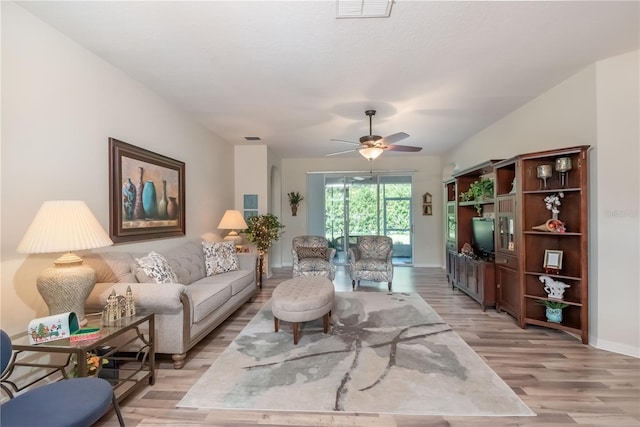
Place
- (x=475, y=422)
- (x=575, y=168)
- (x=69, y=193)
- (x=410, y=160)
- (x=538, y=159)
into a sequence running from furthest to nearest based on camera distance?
(x=410, y=160)
(x=538, y=159)
(x=575, y=168)
(x=69, y=193)
(x=475, y=422)

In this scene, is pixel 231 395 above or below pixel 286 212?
below

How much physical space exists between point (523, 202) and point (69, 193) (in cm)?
460

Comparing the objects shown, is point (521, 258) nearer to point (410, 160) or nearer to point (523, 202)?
point (523, 202)

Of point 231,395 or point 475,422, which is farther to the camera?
point 231,395

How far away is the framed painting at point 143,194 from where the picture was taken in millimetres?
3014

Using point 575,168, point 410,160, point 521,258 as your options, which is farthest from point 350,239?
point 575,168

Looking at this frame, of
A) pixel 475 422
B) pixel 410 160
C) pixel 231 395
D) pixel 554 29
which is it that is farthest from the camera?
pixel 410 160

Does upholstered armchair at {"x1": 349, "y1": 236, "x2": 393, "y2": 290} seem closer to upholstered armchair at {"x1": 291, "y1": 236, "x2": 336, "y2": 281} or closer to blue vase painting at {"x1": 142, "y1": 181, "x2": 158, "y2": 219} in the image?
upholstered armchair at {"x1": 291, "y1": 236, "x2": 336, "y2": 281}

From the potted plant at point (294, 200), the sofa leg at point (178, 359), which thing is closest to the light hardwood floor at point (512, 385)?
the sofa leg at point (178, 359)

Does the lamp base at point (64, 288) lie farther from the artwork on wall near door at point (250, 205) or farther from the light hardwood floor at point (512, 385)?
the artwork on wall near door at point (250, 205)

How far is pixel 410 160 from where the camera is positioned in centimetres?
753

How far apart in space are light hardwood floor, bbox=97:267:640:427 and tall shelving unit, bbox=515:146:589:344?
0.26 m

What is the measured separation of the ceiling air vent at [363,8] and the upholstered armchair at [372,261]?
398 centimetres

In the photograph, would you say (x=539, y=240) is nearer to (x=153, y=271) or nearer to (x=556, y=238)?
(x=556, y=238)
